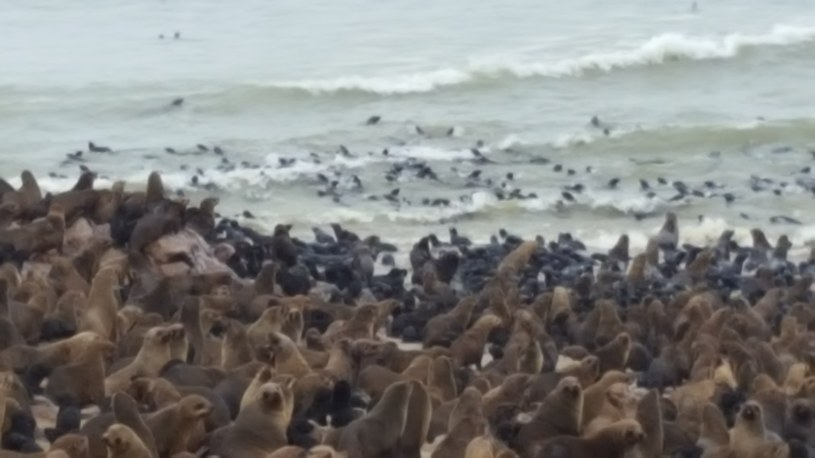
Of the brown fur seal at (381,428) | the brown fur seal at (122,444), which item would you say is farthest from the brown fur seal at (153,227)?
the brown fur seal at (122,444)

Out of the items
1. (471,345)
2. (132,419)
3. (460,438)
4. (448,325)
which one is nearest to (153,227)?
(448,325)

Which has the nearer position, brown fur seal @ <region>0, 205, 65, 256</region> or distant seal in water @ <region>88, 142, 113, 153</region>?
brown fur seal @ <region>0, 205, 65, 256</region>

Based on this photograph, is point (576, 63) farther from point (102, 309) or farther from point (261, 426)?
point (261, 426)

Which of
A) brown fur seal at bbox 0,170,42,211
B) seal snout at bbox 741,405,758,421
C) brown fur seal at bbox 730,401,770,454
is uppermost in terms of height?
brown fur seal at bbox 0,170,42,211

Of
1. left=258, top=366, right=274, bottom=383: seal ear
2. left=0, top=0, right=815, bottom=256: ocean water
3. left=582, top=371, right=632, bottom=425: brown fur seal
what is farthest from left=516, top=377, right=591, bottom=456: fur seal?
left=0, top=0, right=815, bottom=256: ocean water

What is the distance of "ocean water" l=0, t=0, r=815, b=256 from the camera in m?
19.6

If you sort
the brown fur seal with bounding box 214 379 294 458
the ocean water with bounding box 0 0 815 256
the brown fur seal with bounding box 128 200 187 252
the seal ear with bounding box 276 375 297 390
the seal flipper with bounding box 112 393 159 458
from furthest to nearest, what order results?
the ocean water with bounding box 0 0 815 256
the brown fur seal with bounding box 128 200 187 252
the seal ear with bounding box 276 375 297 390
the brown fur seal with bounding box 214 379 294 458
the seal flipper with bounding box 112 393 159 458

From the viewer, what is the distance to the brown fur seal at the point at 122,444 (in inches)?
298

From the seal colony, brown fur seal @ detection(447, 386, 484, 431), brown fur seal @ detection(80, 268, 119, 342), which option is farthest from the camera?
brown fur seal @ detection(80, 268, 119, 342)

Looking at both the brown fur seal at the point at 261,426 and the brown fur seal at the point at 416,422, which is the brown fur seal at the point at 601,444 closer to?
the brown fur seal at the point at 416,422

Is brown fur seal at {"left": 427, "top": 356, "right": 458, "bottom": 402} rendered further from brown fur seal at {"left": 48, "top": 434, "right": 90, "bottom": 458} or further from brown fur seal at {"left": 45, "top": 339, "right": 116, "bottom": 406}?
brown fur seal at {"left": 48, "top": 434, "right": 90, "bottom": 458}

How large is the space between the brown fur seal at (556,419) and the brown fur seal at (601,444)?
19 cm

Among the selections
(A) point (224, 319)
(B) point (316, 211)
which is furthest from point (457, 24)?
(A) point (224, 319)

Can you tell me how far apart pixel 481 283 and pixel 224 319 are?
132 inches
